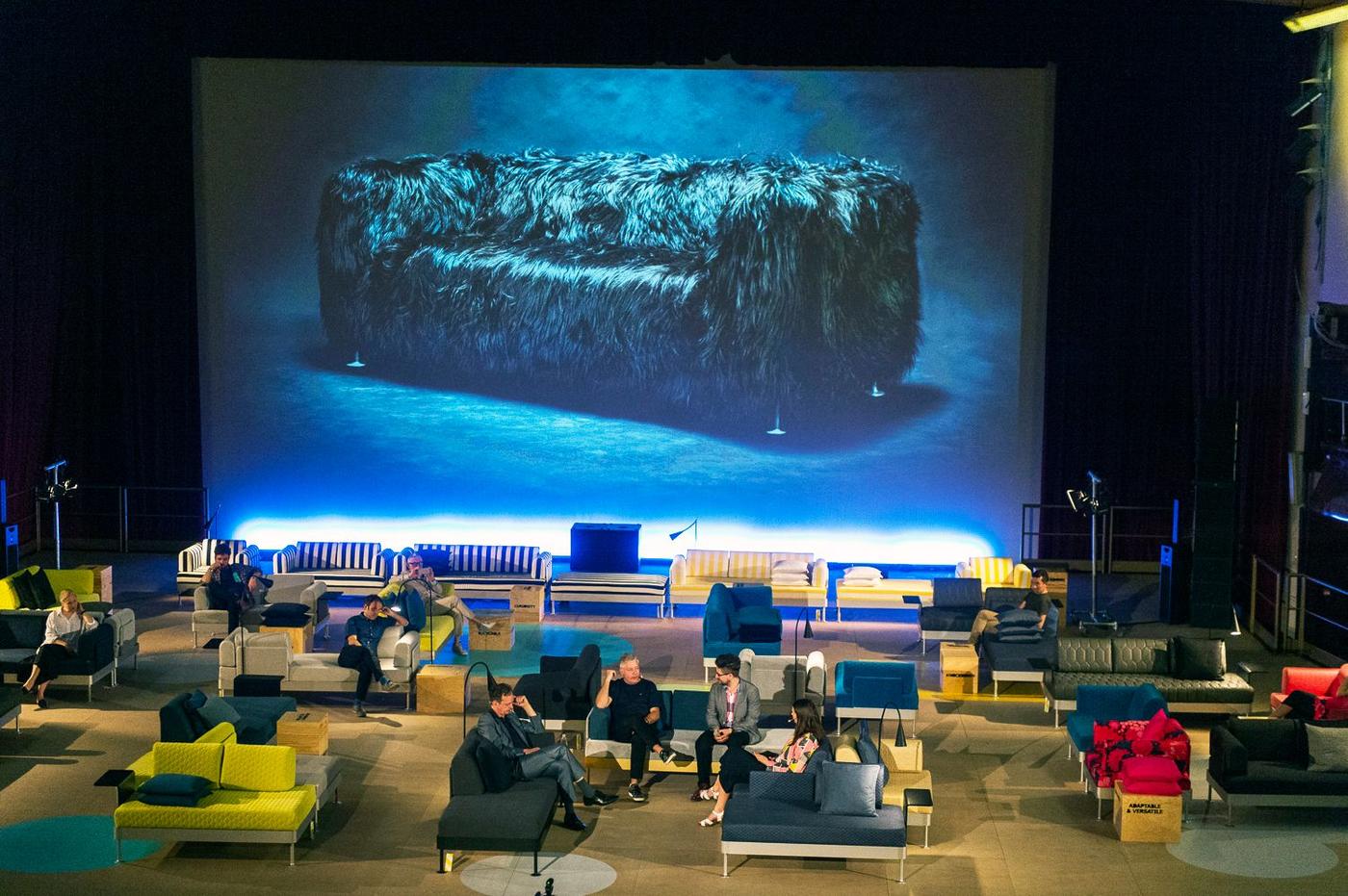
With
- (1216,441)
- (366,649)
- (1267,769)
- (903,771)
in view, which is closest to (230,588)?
(366,649)

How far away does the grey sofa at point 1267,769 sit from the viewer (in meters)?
11.9

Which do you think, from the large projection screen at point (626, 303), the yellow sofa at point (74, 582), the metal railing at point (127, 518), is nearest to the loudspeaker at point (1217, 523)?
the large projection screen at point (626, 303)

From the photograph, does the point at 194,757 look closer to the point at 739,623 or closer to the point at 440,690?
the point at 440,690

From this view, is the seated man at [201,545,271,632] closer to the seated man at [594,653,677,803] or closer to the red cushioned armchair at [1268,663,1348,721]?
the seated man at [594,653,677,803]

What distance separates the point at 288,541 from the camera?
66.6 ft

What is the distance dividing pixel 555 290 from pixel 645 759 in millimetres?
→ 8536

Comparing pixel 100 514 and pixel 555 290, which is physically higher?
pixel 555 290

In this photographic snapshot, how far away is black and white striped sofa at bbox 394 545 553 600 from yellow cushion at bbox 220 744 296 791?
7.39 meters

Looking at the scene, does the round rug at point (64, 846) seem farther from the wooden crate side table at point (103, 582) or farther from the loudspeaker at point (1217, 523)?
the loudspeaker at point (1217, 523)

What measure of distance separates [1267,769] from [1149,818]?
3.81 feet

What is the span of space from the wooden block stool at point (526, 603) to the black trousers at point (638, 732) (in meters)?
5.36

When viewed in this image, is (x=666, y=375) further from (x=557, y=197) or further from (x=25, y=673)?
(x=25, y=673)

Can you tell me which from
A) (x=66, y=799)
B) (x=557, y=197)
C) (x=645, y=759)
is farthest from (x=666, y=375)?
(x=66, y=799)

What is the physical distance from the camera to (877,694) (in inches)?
547
